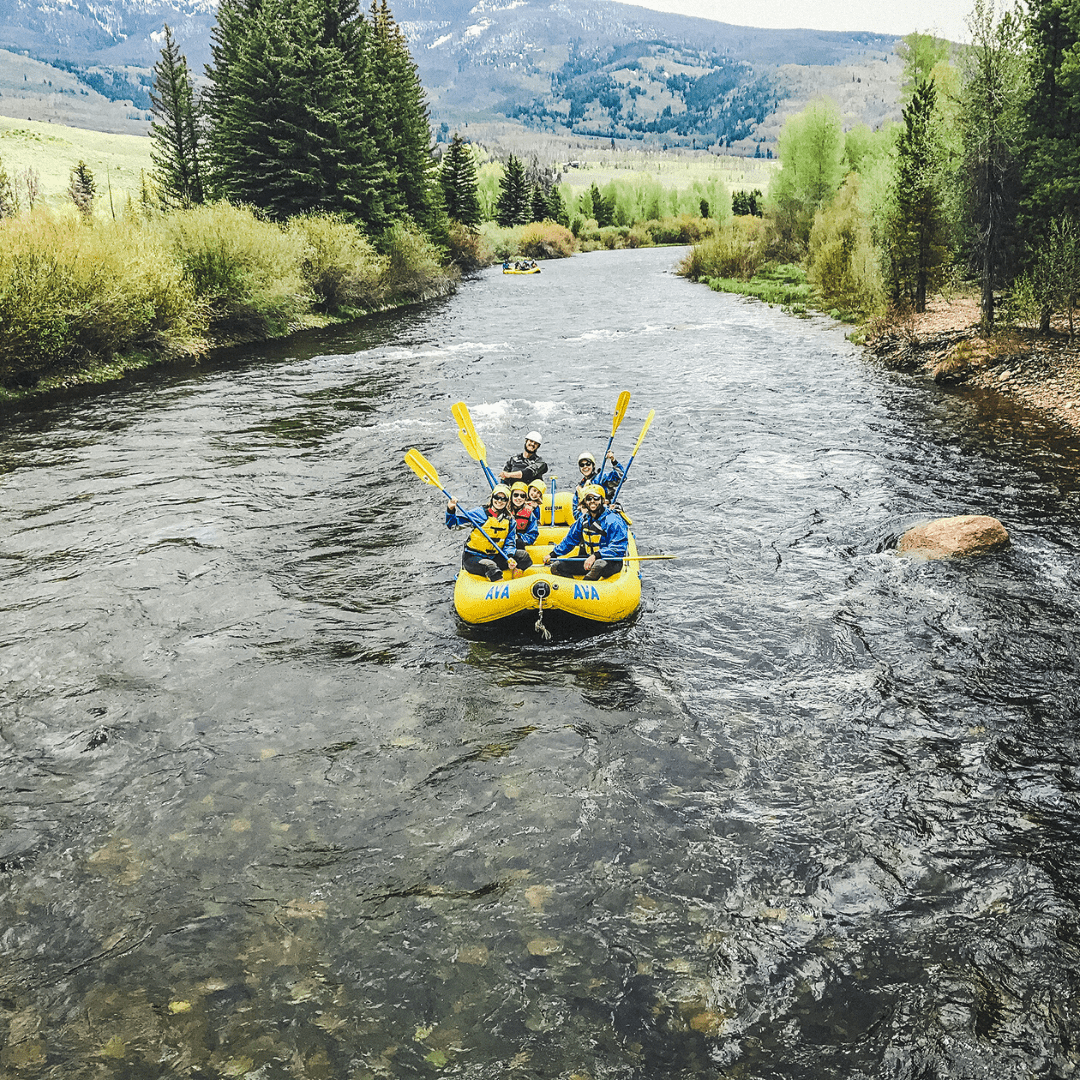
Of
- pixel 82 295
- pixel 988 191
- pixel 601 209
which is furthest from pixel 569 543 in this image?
pixel 601 209

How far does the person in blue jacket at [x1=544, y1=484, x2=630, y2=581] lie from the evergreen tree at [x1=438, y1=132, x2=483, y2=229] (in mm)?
43715

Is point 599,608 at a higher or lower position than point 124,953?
higher

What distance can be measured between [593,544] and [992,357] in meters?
13.2

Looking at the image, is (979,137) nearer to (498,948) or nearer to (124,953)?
(498,948)

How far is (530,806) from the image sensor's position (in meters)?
5.80

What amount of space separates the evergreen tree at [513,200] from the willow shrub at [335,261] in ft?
141

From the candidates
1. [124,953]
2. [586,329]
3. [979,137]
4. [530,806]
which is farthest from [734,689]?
[586,329]

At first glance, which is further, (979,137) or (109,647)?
(979,137)

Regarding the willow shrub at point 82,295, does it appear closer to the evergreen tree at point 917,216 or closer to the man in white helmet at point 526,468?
the man in white helmet at point 526,468

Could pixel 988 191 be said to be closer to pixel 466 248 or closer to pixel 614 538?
pixel 614 538

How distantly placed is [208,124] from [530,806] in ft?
130

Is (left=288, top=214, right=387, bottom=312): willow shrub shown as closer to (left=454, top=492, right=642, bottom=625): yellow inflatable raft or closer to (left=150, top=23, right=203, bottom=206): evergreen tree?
(left=150, top=23, right=203, bottom=206): evergreen tree

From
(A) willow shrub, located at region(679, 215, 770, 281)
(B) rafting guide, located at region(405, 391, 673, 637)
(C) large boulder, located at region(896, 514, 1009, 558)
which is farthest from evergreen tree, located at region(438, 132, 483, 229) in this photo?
(C) large boulder, located at region(896, 514, 1009, 558)

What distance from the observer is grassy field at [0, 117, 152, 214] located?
83.9 m
